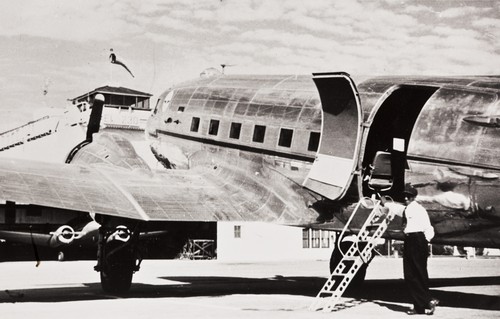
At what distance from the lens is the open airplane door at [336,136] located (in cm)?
1252

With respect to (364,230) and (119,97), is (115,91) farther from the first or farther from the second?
(364,230)

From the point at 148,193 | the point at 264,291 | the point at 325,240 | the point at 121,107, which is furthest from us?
the point at 121,107

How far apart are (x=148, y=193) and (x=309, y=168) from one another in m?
3.27

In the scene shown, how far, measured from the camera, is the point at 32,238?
45.3ft

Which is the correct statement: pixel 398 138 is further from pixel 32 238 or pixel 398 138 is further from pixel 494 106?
pixel 32 238

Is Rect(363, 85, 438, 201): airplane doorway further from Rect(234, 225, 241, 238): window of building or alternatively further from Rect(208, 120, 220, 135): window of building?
Rect(234, 225, 241, 238): window of building

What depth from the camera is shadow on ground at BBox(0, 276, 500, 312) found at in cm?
1380

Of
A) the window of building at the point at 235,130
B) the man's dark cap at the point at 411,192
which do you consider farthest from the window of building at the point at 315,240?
the man's dark cap at the point at 411,192

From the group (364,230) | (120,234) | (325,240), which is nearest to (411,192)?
(364,230)

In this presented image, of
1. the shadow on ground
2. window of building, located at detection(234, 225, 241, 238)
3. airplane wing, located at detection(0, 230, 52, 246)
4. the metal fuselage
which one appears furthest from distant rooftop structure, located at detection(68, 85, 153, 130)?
airplane wing, located at detection(0, 230, 52, 246)

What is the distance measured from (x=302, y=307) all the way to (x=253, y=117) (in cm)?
533

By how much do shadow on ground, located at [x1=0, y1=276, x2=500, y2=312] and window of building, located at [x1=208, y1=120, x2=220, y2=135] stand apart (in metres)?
3.89

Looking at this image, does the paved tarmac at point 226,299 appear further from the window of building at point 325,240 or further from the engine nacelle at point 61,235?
the window of building at point 325,240

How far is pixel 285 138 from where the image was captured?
14820 mm
